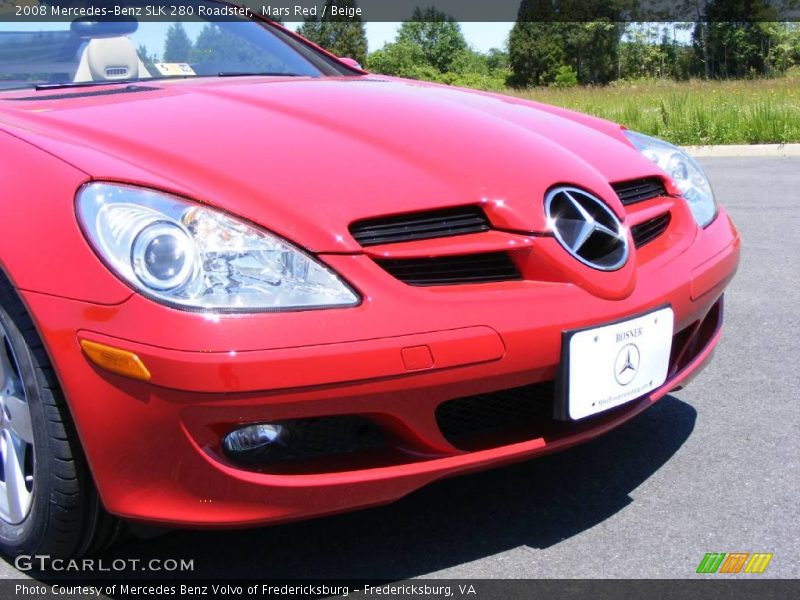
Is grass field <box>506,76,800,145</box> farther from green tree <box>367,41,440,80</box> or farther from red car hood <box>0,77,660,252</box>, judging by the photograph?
green tree <box>367,41,440,80</box>

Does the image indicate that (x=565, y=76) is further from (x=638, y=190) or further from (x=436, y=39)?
(x=638, y=190)

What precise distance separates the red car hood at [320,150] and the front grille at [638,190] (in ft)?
0.09

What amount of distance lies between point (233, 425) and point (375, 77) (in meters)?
2.03

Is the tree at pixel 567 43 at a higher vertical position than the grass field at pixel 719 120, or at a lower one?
lower

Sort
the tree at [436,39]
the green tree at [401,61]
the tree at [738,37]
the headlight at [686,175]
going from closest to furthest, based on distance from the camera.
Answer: the headlight at [686,175]
the tree at [738,37]
the green tree at [401,61]
the tree at [436,39]

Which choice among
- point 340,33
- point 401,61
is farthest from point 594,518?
point 401,61

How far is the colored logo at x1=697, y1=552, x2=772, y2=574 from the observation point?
1.97 metres

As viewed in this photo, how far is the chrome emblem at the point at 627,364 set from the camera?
197 centimetres

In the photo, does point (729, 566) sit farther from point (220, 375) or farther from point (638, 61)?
point (638, 61)

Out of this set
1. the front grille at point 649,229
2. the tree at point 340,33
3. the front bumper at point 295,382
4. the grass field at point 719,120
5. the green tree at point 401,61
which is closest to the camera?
the front bumper at point 295,382

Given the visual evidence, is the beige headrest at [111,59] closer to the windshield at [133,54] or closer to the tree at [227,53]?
the windshield at [133,54]

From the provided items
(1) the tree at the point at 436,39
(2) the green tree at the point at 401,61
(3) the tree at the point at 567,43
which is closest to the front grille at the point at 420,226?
(3) the tree at the point at 567,43

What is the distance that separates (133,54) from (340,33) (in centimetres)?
6972

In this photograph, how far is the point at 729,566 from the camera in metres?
1.98
